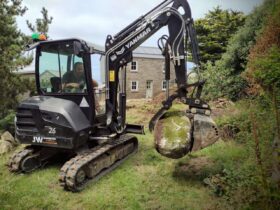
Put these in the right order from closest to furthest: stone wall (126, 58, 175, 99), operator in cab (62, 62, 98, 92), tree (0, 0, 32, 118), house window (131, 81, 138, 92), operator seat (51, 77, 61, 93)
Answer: operator in cab (62, 62, 98, 92) → operator seat (51, 77, 61, 93) → tree (0, 0, 32, 118) → stone wall (126, 58, 175, 99) → house window (131, 81, 138, 92)

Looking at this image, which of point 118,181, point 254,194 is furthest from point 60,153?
point 254,194

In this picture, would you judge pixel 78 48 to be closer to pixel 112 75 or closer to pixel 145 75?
pixel 112 75

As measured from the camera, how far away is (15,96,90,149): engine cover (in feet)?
17.5

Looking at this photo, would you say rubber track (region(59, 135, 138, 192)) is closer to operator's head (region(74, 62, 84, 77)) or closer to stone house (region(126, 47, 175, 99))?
operator's head (region(74, 62, 84, 77))

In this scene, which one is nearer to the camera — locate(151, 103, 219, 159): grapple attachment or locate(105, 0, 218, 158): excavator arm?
locate(151, 103, 219, 159): grapple attachment

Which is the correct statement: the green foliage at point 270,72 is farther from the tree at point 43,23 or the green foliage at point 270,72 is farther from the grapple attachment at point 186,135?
the tree at point 43,23

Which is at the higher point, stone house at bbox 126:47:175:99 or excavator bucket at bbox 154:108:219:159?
stone house at bbox 126:47:175:99

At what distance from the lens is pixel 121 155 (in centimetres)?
646

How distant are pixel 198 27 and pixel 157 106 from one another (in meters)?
8.05

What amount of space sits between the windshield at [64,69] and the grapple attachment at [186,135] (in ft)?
6.76

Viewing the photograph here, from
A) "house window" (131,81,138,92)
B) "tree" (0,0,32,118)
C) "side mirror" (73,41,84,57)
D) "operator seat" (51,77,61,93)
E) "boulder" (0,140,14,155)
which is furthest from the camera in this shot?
"house window" (131,81,138,92)

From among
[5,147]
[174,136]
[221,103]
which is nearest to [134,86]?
[221,103]

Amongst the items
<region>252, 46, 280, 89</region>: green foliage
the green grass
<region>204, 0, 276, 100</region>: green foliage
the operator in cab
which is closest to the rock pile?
<region>204, 0, 276, 100</region>: green foliage

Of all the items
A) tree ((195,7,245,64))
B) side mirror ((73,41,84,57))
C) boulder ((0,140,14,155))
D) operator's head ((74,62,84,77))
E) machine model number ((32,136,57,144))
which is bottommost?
boulder ((0,140,14,155))
